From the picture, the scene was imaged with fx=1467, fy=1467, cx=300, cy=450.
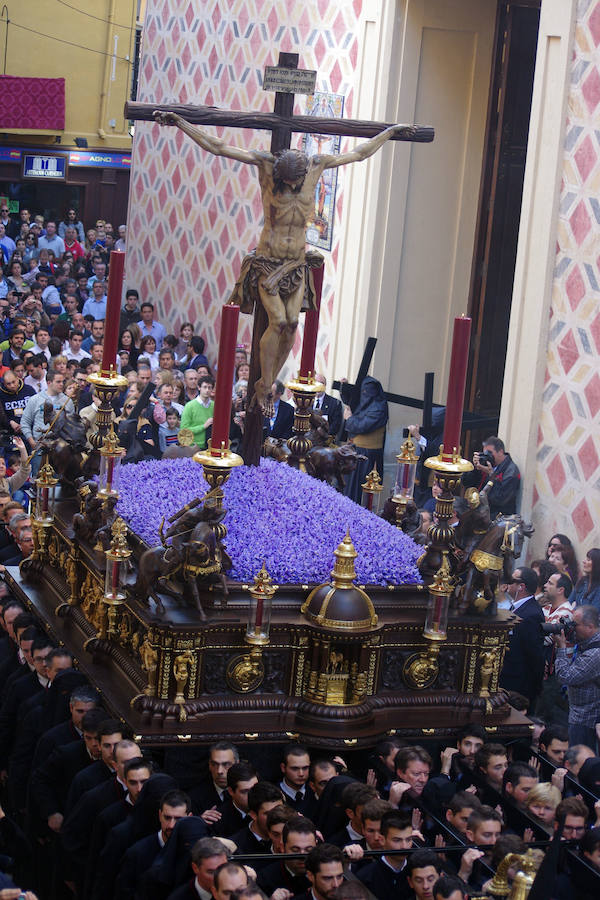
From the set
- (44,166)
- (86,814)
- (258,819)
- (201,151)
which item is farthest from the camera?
(44,166)

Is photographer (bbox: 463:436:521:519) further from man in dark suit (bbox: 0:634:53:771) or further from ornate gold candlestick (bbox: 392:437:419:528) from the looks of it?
man in dark suit (bbox: 0:634:53:771)

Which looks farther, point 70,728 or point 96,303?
point 96,303

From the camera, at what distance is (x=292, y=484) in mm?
8758

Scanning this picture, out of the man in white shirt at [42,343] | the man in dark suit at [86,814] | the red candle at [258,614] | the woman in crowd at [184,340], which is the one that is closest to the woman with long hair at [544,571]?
the red candle at [258,614]

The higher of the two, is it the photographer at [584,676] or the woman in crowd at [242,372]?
the woman in crowd at [242,372]

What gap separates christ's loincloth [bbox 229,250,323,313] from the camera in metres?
8.23

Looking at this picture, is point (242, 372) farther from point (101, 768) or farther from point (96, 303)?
point (101, 768)

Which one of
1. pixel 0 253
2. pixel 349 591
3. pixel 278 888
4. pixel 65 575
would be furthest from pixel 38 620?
pixel 0 253

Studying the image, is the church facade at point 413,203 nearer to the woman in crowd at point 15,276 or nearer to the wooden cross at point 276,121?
the woman in crowd at point 15,276

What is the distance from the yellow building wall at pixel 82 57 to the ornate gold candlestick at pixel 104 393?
19.2 meters

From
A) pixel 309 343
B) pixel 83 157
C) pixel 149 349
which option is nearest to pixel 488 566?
pixel 309 343

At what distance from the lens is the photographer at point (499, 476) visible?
37.9 feet

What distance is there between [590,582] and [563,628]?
112 cm

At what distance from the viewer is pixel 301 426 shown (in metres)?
9.48
